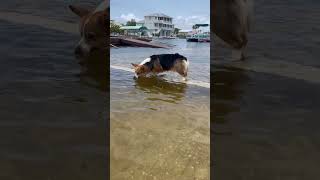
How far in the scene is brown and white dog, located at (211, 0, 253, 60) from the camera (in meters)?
3.98

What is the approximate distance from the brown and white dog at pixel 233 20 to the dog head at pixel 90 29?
1112 millimetres

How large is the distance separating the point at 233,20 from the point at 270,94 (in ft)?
2.81

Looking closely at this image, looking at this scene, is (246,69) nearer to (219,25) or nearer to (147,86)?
(219,25)

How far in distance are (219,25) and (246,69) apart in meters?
0.52

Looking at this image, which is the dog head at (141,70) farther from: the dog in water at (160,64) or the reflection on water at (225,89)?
the reflection on water at (225,89)

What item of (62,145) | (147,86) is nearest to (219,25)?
(147,86)

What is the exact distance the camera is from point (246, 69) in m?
3.96

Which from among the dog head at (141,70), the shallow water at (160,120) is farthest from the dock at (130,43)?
the dog head at (141,70)

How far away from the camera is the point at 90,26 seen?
3906 mm

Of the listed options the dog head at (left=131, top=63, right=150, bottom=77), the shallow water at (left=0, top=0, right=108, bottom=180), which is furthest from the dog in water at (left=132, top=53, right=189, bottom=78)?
the shallow water at (left=0, top=0, right=108, bottom=180)

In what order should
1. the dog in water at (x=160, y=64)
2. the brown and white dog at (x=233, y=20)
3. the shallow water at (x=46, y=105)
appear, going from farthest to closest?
the dog in water at (x=160, y=64) < the brown and white dog at (x=233, y=20) < the shallow water at (x=46, y=105)

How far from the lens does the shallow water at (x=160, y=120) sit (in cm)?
372

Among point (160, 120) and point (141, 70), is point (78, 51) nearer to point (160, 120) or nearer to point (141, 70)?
point (141, 70)

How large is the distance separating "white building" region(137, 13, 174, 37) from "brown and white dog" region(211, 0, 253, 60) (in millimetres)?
457
